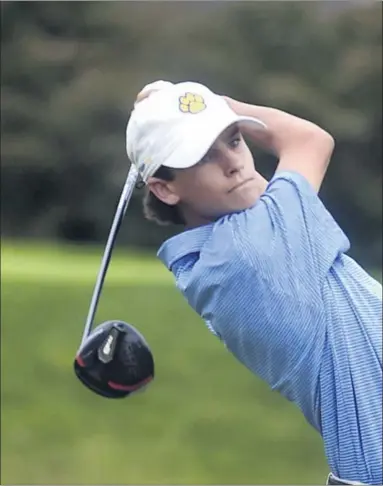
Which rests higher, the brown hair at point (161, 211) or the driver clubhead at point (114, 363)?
the brown hair at point (161, 211)

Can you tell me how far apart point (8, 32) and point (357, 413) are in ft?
36.7

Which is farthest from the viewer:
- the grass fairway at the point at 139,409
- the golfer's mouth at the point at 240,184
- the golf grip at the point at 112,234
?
the grass fairway at the point at 139,409

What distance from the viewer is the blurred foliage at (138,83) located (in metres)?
12.1

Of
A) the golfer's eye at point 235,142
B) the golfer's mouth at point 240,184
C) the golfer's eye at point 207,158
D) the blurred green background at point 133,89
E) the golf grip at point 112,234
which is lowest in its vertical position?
the blurred green background at point 133,89

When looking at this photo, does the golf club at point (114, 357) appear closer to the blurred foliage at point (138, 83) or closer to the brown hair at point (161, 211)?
the brown hair at point (161, 211)

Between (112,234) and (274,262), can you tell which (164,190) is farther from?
(274,262)

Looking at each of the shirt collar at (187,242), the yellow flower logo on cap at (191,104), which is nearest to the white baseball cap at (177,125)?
the yellow flower logo on cap at (191,104)

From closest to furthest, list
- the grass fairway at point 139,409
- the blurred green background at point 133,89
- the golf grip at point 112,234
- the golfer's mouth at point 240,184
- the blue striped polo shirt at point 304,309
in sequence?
1. the blue striped polo shirt at point 304,309
2. the golfer's mouth at point 240,184
3. the golf grip at point 112,234
4. the grass fairway at point 139,409
5. the blurred green background at point 133,89

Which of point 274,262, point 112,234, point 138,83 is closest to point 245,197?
point 274,262

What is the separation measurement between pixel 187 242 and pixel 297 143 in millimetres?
234

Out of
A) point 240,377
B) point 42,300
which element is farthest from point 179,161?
point 42,300

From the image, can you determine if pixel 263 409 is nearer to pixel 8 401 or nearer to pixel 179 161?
pixel 8 401

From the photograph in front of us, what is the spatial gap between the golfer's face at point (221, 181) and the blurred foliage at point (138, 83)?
987cm

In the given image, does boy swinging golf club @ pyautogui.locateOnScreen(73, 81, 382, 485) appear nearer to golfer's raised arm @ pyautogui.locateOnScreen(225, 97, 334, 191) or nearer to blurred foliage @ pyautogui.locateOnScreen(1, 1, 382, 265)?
golfer's raised arm @ pyautogui.locateOnScreen(225, 97, 334, 191)
